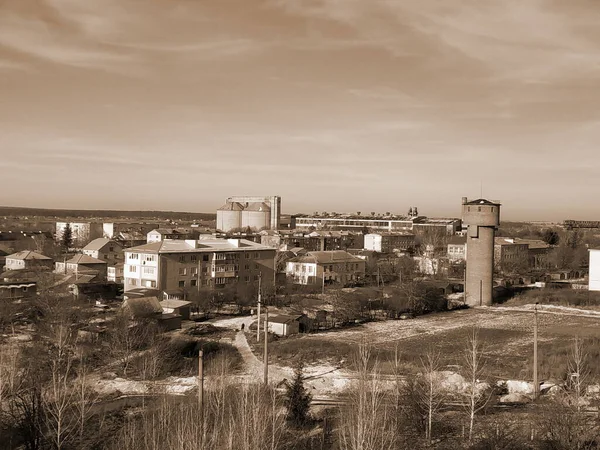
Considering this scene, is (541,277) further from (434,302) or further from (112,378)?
(112,378)

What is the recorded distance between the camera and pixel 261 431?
999 centimetres

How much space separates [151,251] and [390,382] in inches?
791

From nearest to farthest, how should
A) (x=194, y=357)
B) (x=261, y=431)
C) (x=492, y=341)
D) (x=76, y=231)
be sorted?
(x=261, y=431) < (x=194, y=357) < (x=492, y=341) < (x=76, y=231)

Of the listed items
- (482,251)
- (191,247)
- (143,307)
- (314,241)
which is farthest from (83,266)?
(314,241)

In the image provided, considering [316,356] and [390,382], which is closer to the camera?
[390,382]

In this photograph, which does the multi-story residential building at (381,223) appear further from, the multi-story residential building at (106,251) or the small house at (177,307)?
the small house at (177,307)

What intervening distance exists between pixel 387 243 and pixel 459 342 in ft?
149

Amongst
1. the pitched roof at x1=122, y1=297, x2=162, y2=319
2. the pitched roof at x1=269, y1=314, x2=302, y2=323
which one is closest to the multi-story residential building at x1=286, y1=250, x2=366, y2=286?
the pitched roof at x1=269, y1=314, x2=302, y2=323

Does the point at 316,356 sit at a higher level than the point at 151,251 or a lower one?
lower

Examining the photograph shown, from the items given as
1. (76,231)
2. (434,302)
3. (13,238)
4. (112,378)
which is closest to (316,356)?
(112,378)

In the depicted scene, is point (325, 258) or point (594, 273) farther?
point (325, 258)

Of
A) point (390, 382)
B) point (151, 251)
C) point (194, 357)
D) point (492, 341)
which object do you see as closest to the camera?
point (390, 382)

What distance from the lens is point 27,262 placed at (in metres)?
41.1

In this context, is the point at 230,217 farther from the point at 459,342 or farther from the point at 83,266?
the point at 459,342
